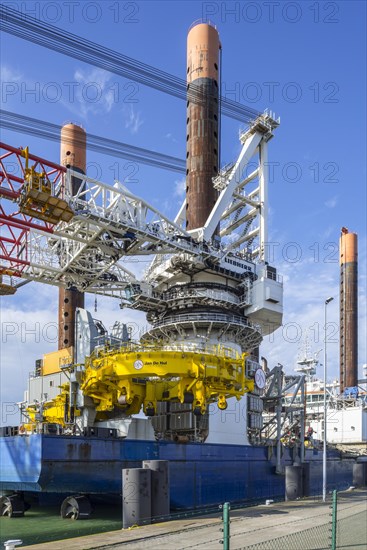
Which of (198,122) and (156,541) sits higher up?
(198,122)

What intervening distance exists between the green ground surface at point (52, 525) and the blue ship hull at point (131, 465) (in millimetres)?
1202

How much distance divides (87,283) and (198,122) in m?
15.7

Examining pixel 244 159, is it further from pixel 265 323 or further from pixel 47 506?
pixel 47 506

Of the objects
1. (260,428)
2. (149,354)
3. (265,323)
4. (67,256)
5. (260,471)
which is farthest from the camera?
(265,323)

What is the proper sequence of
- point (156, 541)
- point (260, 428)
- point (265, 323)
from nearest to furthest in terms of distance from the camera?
point (156, 541) → point (260, 428) → point (265, 323)

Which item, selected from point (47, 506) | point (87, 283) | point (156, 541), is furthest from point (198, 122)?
point (156, 541)

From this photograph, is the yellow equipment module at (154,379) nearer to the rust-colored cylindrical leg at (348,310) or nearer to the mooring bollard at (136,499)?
the mooring bollard at (136,499)

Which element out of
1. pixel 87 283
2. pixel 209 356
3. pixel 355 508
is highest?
pixel 87 283

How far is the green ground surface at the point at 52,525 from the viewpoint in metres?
21.5

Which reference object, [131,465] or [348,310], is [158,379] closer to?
[131,465]

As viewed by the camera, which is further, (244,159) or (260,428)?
(244,159)

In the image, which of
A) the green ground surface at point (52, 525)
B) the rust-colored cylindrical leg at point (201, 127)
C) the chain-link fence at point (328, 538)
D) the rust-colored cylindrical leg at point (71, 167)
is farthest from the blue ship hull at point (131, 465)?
the rust-colored cylindrical leg at point (71, 167)

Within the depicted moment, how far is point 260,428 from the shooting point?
132 feet

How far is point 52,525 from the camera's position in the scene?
24.2 metres
